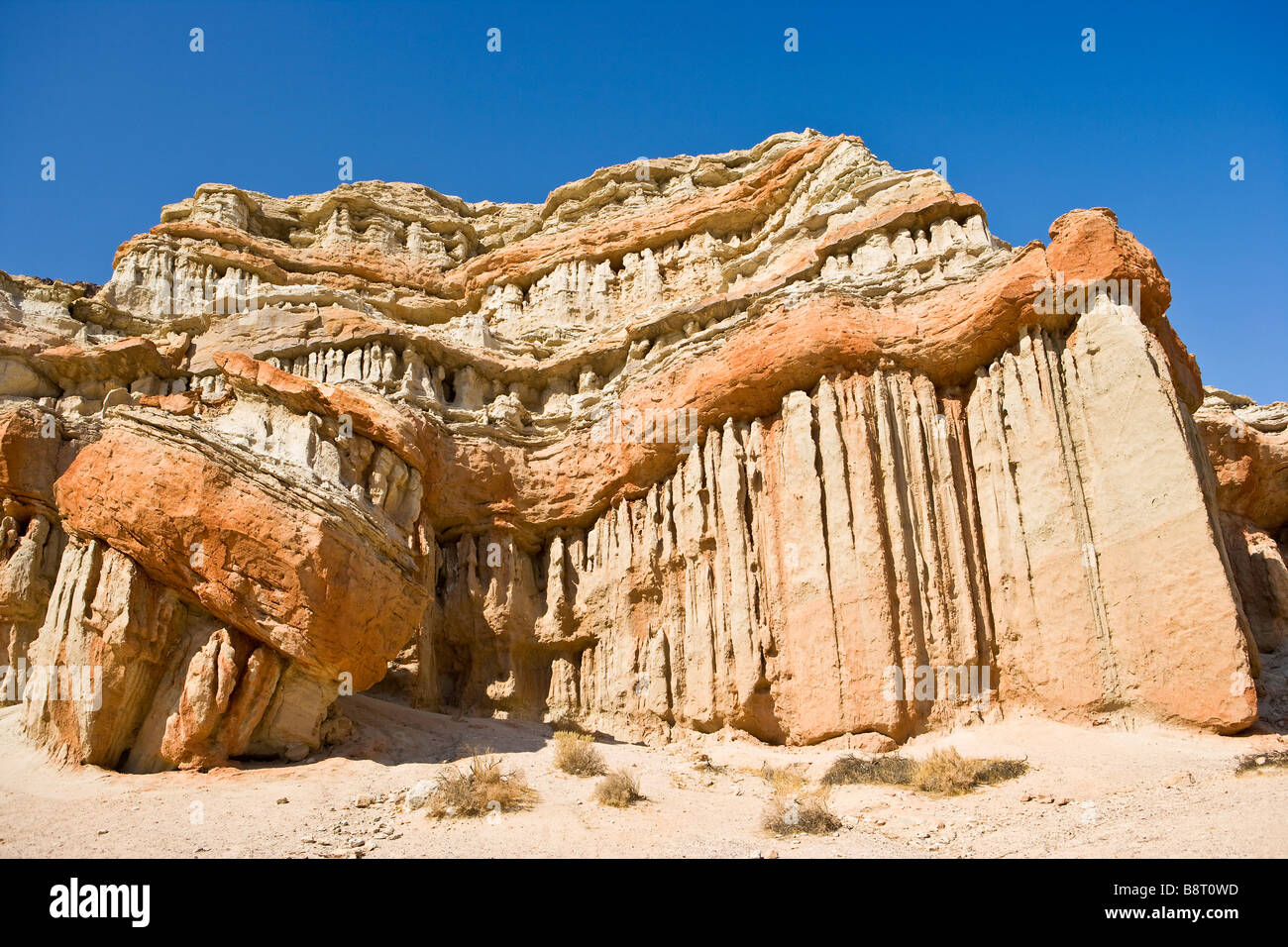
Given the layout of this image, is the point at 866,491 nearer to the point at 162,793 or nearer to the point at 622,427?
the point at 622,427

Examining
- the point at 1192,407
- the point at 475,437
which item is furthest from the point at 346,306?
the point at 1192,407

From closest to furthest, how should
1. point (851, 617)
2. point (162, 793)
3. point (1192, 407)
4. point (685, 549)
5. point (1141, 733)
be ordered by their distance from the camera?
point (162, 793) → point (1141, 733) → point (851, 617) → point (1192, 407) → point (685, 549)

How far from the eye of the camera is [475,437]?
79.1 ft

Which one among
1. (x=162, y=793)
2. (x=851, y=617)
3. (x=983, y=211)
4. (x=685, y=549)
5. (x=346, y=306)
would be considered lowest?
(x=162, y=793)

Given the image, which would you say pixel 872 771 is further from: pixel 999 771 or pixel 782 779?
pixel 999 771

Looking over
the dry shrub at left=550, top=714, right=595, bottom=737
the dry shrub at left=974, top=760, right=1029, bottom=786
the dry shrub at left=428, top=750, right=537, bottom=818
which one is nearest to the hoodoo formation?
the dry shrub at left=550, top=714, right=595, bottom=737

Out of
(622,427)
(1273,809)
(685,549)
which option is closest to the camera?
(1273,809)

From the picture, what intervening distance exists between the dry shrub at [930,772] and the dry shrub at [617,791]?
3317mm

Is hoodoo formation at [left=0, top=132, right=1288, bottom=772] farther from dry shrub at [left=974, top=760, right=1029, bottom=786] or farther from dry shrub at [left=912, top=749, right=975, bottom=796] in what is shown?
dry shrub at [left=974, top=760, right=1029, bottom=786]

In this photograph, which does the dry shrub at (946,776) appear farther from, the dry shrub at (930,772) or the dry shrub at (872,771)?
the dry shrub at (872,771)

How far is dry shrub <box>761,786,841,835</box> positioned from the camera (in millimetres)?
11312

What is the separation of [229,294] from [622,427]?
71.1 feet

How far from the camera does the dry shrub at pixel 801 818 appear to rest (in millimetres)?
11312

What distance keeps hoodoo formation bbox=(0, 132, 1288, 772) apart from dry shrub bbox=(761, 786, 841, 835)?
14.3 ft
